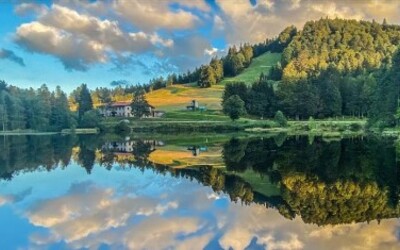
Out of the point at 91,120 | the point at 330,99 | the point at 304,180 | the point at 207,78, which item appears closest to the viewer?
the point at 304,180

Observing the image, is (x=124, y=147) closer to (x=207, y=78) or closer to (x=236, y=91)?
(x=236, y=91)

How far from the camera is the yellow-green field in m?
156

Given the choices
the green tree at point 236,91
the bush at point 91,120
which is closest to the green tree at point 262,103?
the green tree at point 236,91

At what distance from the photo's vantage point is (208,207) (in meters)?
17.6

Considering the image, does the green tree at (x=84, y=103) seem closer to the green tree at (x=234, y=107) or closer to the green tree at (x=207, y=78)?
the green tree at (x=207, y=78)

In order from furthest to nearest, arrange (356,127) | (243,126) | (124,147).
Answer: (243,126) < (356,127) < (124,147)

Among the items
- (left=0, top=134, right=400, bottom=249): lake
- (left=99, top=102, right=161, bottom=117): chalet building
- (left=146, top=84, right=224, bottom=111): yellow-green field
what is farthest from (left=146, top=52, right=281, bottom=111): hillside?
(left=0, top=134, right=400, bottom=249): lake

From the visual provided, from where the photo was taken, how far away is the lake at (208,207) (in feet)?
42.9

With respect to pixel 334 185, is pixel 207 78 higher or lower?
higher

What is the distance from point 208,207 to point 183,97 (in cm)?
15451

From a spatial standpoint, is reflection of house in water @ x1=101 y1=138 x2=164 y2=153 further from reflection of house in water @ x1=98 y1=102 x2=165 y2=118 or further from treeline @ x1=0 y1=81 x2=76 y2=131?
reflection of house in water @ x1=98 y1=102 x2=165 y2=118

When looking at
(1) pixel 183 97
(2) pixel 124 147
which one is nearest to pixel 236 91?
(1) pixel 183 97

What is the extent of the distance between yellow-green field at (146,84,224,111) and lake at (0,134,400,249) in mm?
119186

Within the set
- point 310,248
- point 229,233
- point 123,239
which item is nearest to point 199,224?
point 229,233
